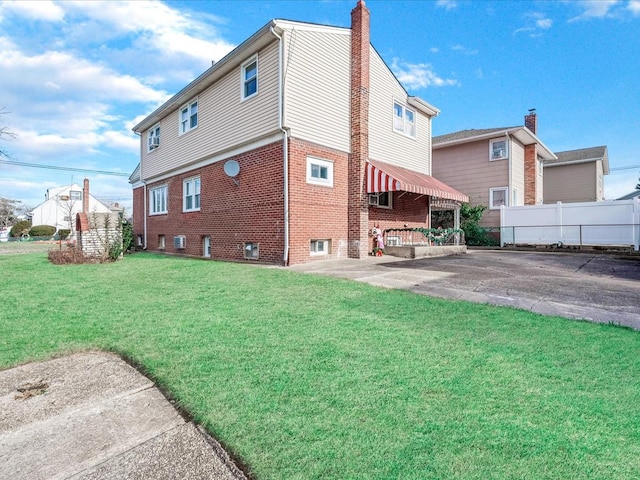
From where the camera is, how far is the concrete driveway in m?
5.51

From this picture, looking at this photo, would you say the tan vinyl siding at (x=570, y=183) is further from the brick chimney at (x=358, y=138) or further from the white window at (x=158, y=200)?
the white window at (x=158, y=200)

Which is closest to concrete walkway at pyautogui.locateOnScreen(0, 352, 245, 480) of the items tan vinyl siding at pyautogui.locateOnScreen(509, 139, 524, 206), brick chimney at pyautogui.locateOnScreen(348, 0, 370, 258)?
brick chimney at pyautogui.locateOnScreen(348, 0, 370, 258)

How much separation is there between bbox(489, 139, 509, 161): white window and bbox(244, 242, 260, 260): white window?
16.7 meters

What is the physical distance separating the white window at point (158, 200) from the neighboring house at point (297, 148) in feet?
9.32


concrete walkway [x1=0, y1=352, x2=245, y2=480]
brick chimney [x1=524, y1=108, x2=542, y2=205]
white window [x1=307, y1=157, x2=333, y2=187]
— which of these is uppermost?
brick chimney [x1=524, y1=108, x2=542, y2=205]

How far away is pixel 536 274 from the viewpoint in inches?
342

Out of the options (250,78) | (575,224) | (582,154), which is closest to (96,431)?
(250,78)

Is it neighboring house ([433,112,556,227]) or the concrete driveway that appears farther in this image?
neighboring house ([433,112,556,227])

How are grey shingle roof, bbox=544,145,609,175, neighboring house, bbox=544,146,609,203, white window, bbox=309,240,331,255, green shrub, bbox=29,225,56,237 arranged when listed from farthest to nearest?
green shrub, bbox=29,225,56,237
neighboring house, bbox=544,146,609,203
grey shingle roof, bbox=544,145,609,175
white window, bbox=309,240,331,255

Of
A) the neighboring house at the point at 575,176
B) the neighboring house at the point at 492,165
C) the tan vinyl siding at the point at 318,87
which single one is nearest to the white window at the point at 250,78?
the tan vinyl siding at the point at 318,87

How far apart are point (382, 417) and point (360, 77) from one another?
1251cm

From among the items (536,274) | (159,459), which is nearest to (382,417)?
(159,459)

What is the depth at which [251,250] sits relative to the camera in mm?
12312

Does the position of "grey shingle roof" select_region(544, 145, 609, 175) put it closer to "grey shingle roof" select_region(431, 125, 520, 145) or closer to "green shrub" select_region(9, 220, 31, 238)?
"grey shingle roof" select_region(431, 125, 520, 145)
